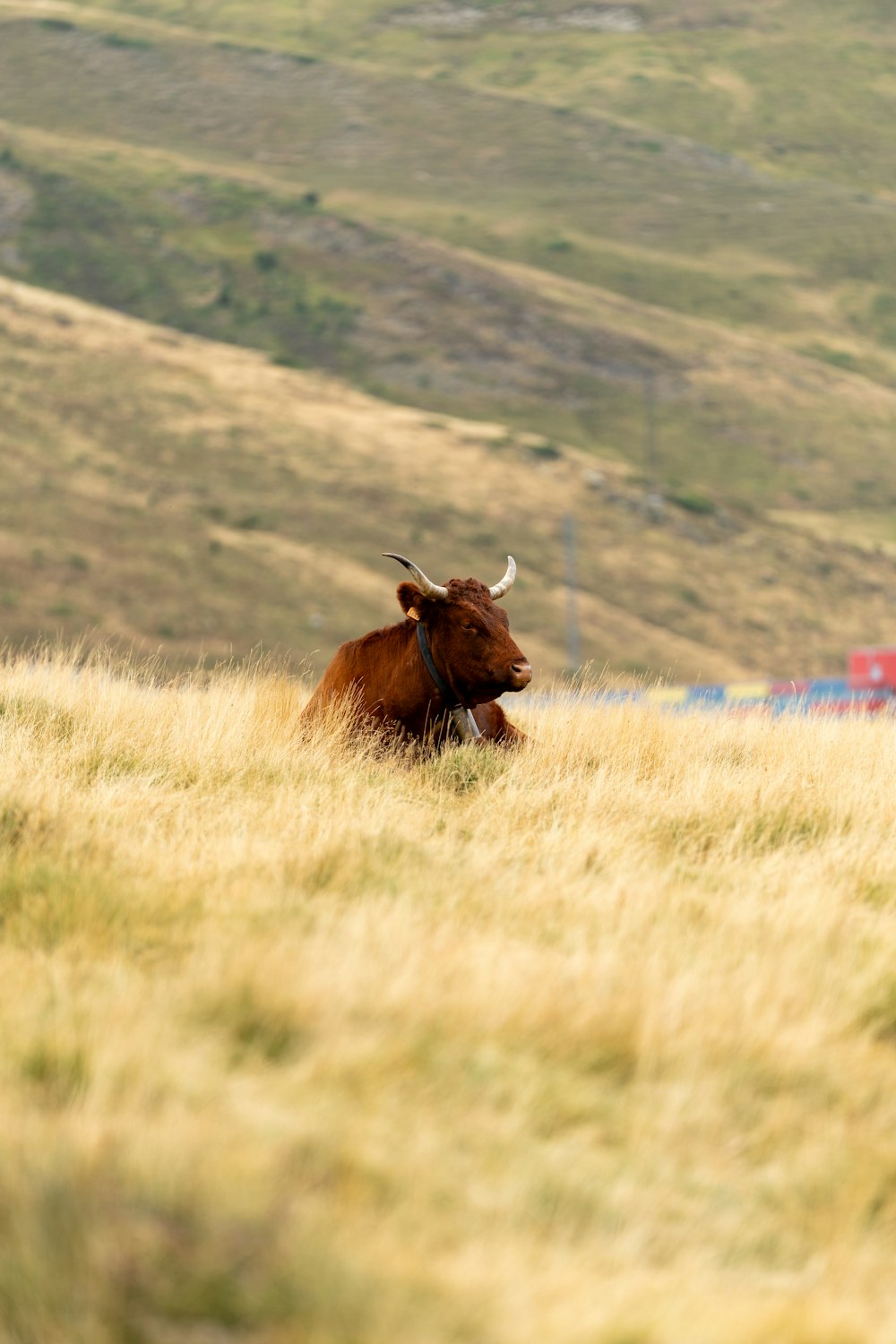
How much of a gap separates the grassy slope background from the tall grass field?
155ft

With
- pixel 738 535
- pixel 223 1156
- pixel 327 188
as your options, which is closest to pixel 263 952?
pixel 223 1156

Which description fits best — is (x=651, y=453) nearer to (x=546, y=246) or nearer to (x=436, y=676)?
(x=546, y=246)

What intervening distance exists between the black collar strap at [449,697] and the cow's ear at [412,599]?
12cm

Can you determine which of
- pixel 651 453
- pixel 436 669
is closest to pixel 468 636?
pixel 436 669

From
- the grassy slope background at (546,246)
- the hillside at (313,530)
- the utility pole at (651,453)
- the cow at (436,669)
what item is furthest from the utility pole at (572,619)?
the cow at (436,669)

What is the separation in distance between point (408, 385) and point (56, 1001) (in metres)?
91.8

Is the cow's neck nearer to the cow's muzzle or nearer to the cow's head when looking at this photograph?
the cow's head

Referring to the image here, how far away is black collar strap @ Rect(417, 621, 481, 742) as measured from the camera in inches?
362

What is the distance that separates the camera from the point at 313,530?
6438 centimetres

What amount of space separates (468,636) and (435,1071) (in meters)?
4.96

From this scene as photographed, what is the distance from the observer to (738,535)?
73375mm

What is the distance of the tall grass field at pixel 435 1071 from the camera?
317 cm

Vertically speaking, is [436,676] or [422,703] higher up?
[436,676]

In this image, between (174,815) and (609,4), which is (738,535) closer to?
(174,815)
